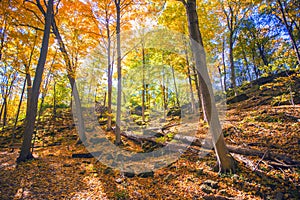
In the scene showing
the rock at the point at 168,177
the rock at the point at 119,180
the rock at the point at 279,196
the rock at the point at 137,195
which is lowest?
the rock at the point at 137,195

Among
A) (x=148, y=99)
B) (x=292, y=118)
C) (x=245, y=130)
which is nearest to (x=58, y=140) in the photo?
(x=148, y=99)

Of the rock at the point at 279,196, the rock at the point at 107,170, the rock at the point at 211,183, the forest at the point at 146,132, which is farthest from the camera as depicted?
the rock at the point at 107,170

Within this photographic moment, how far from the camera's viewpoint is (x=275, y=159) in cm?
390

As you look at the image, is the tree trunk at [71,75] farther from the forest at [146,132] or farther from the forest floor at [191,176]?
the forest floor at [191,176]

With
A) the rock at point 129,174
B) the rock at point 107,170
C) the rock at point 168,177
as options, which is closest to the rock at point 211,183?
the rock at point 168,177

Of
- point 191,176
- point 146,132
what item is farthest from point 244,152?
point 146,132

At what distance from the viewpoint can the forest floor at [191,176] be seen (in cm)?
344

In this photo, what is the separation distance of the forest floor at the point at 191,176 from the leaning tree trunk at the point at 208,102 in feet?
1.19

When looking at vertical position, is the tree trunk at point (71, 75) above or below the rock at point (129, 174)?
above

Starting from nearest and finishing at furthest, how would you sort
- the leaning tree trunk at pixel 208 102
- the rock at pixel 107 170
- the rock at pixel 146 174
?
the leaning tree trunk at pixel 208 102 < the rock at pixel 146 174 < the rock at pixel 107 170

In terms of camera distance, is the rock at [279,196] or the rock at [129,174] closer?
the rock at [279,196]

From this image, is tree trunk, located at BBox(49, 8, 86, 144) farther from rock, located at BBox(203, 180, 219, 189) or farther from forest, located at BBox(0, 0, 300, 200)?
rock, located at BBox(203, 180, 219, 189)

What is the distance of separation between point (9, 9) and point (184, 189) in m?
9.59

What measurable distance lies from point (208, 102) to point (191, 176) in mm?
2212
